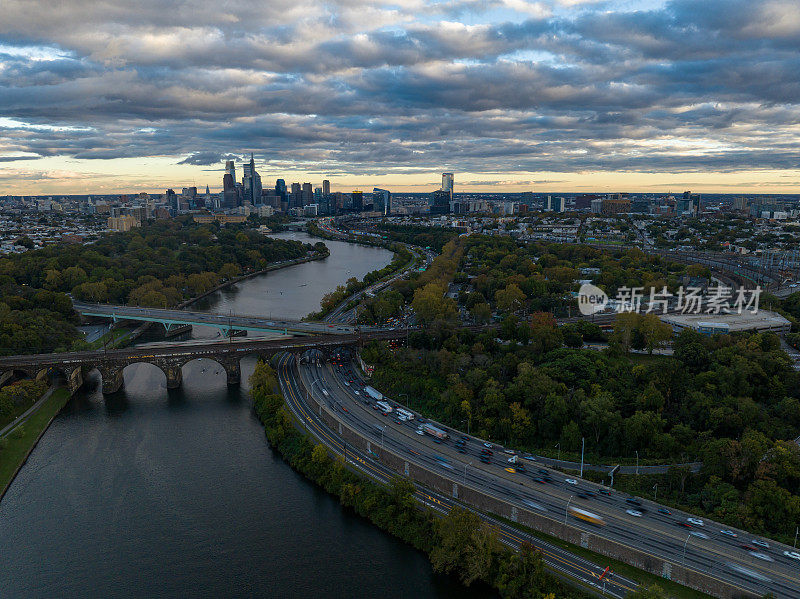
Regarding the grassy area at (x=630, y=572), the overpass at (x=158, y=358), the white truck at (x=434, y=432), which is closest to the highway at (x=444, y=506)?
the grassy area at (x=630, y=572)

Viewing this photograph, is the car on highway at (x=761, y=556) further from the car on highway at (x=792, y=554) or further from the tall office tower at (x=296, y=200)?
the tall office tower at (x=296, y=200)

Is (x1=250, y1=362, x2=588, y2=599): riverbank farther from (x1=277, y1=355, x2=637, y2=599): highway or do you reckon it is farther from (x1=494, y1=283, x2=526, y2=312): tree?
(x1=494, y1=283, x2=526, y2=312): tree

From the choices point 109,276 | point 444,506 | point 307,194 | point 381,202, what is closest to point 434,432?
point 444,506

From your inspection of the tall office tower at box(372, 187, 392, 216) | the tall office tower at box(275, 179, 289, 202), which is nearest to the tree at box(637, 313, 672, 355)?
the tall office tower at box(372, 187, 392, 216)

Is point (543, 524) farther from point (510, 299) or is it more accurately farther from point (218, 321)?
point (218, 321)

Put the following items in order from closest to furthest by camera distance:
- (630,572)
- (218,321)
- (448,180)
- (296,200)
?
(630,572) → (218,321) → (296,200) → (448,180)

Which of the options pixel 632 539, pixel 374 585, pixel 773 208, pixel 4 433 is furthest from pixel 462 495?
pixel 773 208

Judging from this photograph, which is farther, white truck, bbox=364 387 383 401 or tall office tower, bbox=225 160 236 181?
tall office tower, bbox=225 160 236 181
